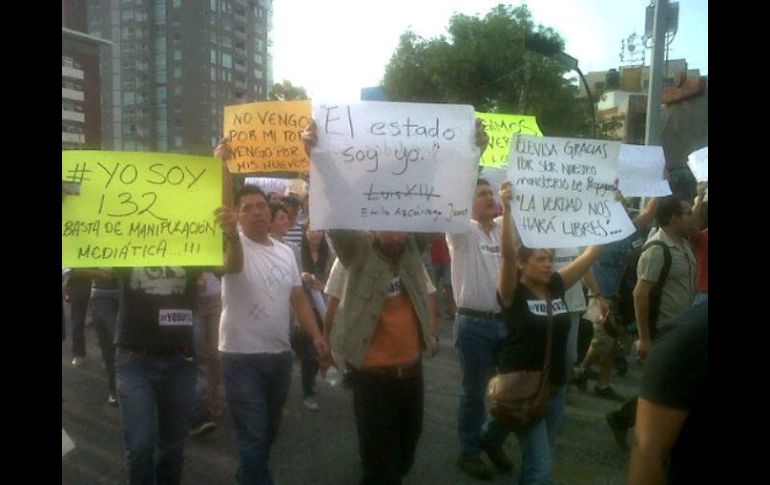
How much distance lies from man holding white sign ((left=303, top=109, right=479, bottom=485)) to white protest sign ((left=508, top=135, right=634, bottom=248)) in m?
0.28

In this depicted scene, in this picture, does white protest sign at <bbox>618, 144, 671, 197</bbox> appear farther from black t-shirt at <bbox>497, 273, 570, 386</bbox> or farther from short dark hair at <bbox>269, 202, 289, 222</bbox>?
short dark hair at <bbox>269, 202, 289, 222</bbox>

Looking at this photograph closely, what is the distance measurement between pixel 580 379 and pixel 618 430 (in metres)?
1.69

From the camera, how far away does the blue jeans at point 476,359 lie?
4676mm

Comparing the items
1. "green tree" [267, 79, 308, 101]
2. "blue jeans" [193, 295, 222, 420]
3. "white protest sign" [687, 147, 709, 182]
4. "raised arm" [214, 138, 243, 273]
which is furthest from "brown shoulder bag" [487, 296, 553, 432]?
"green tree" [267, 79, 308, 101]

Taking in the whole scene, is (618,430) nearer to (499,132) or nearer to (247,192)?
(499,132)

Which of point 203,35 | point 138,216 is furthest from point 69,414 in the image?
point 203,35

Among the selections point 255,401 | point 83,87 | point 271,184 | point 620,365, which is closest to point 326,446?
point 255,401

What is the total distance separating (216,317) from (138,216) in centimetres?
276

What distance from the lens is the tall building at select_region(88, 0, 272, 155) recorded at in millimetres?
62219

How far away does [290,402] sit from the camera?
636 cm

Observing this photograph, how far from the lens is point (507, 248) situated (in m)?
3.56

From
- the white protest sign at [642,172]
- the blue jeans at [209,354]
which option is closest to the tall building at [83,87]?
the blue jeans at [209,354]

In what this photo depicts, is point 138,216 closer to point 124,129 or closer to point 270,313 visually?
point 270,313
